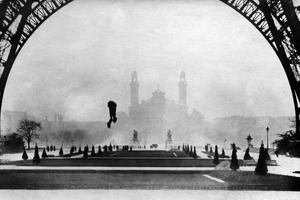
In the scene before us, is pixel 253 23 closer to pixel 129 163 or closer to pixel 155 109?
pixel 129 163

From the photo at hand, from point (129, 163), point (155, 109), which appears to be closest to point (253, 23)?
point (129, 163)

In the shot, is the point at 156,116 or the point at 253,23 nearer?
the point at 253,23

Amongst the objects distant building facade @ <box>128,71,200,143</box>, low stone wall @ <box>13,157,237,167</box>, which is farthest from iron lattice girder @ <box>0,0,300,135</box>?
distant building facade @ <box>128,71,200,143</box>

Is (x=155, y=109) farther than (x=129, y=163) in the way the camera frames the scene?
Yes

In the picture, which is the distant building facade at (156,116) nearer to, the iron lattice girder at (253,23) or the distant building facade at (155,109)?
the distant building facade at (155,109)

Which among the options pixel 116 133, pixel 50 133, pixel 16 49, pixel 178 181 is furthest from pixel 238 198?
pixel 116 133

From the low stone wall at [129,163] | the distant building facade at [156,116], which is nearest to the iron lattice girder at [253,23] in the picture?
the low stone wall at [129,163]

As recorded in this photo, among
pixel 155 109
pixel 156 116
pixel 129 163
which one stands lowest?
pixel 129 163

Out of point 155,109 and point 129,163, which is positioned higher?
point 155,109

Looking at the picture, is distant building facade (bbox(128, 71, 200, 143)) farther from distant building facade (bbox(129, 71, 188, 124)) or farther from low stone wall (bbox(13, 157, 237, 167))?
low stone wall (bbox(13, 157, 237, 167))

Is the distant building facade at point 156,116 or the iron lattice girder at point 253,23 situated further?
the distant building facade at point 156,116

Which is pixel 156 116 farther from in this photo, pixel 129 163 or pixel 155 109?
pixel 129 163

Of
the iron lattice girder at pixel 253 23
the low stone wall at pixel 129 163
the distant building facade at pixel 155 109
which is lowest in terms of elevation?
the low stone wall at pixel 129 163
